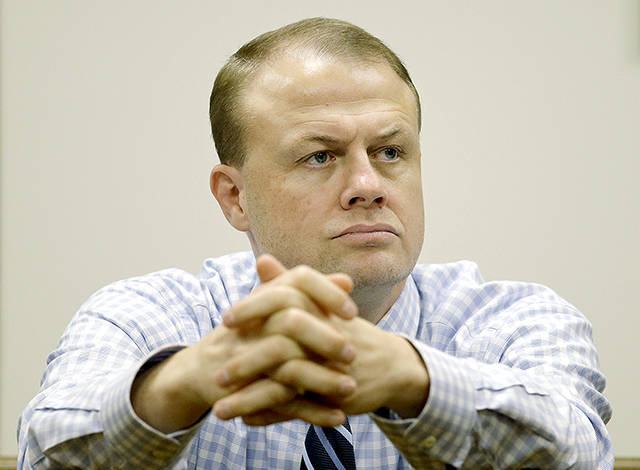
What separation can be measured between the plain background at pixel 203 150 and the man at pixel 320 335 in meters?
0.60

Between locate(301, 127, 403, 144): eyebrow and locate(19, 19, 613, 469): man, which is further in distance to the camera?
locate(301, 127, 403, 144): eyebrow

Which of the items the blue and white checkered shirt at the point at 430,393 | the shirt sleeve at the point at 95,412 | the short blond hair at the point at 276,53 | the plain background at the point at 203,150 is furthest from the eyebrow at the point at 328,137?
the plain background at the point at 203,150

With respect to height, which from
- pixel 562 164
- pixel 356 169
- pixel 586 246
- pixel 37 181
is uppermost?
pixel 356 169

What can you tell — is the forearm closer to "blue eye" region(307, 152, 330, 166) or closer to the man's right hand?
the man's right hand

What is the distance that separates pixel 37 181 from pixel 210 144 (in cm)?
45

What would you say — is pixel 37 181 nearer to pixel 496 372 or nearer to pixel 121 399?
pixel 121 399

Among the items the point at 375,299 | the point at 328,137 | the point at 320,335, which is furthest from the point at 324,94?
the point at 320,335

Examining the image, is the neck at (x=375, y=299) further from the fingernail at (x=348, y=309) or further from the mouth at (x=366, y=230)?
the fingernail at (x=348, y=309)

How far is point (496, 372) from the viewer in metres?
0.96

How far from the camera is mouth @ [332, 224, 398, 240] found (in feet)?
4.13

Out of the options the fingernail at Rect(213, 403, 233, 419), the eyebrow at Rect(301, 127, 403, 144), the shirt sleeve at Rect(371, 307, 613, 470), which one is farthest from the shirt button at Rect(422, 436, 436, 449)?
the eyebrow at Rect(301, 127, 403, 144)

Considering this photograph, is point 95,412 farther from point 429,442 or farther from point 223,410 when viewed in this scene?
point 429,442

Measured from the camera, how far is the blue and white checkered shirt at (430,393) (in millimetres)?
929

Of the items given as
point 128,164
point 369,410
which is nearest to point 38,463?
point 369,410
